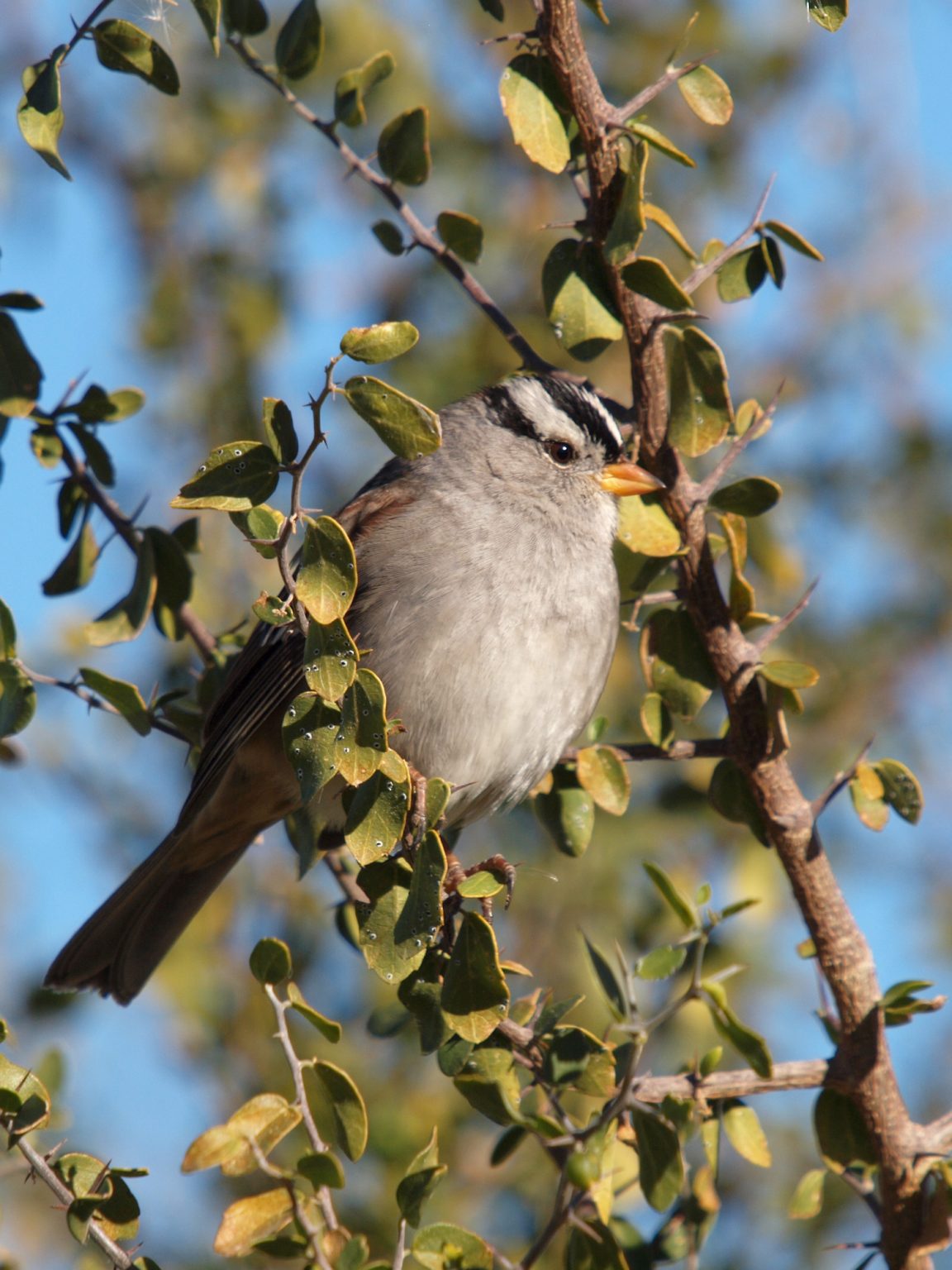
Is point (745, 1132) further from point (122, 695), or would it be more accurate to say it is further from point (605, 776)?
point (122, 695)

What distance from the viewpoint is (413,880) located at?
2400mm

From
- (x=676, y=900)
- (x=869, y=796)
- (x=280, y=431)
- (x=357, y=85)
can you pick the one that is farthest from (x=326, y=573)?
(x=357, y=85)

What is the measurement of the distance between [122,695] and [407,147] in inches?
52.5

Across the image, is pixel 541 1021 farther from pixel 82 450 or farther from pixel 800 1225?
pixel 800 1225

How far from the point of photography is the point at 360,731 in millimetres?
2270

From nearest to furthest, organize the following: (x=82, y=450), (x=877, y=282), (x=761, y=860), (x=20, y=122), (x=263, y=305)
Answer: (x=20, y=122) < (x=82, y=450) < (x=761, y=860) < (x=263, y=305) < (x=877, y=282)

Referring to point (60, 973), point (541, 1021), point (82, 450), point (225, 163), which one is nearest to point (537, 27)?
point (82, 450)

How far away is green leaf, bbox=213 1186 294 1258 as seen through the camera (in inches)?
86.7

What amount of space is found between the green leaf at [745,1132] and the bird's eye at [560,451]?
187cm

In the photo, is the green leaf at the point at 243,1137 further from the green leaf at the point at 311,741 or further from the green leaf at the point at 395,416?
the green leaf at the point at 395,416

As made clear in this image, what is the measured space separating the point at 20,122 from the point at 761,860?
9.60 feet

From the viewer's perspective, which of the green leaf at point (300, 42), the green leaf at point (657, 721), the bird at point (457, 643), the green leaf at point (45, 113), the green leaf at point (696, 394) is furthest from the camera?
the bird at point (457, 643)

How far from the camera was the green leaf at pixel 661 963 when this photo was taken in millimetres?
2381

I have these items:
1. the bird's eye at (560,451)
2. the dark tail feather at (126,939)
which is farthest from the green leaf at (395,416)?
the dark tail feather at (126,939)
